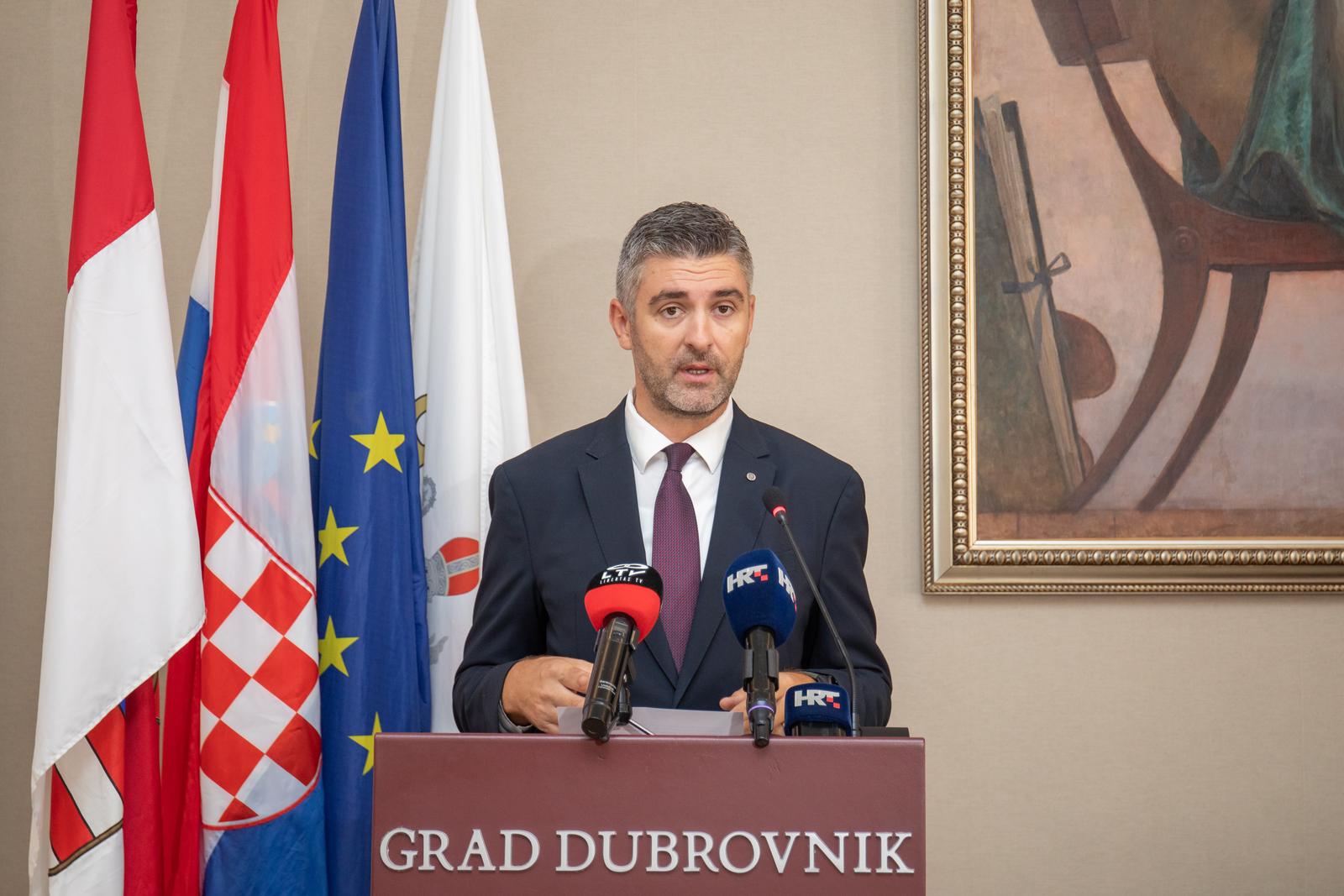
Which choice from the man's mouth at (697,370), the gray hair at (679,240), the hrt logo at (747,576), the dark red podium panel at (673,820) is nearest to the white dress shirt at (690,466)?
the man's mouth at (697,370)

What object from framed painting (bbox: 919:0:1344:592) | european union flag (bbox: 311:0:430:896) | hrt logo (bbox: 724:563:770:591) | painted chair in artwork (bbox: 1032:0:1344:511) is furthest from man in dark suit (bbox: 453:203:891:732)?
painted chair in artwork (bbox: 1032:0:1344:511)

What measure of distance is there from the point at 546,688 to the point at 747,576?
506 millimetres

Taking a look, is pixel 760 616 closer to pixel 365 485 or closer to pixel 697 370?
pixel 697 370

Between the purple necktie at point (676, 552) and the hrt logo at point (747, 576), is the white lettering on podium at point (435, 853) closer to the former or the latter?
the hrt logo at point (747, 576)

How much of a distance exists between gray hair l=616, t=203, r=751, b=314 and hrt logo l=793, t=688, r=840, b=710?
98 cm

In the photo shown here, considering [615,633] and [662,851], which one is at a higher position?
[615,633]

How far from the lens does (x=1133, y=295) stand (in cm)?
310

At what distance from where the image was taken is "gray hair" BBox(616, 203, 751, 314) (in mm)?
Result: 2229

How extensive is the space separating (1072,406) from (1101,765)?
924 millimetres

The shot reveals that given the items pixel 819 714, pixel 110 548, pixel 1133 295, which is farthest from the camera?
pixel 1133 295

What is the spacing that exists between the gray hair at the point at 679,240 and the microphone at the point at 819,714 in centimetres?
99

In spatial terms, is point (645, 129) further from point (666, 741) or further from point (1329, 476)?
point (666, 741)

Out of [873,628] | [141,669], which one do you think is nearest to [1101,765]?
[873,628]

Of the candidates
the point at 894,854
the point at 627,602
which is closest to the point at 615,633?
the point at 627,602
